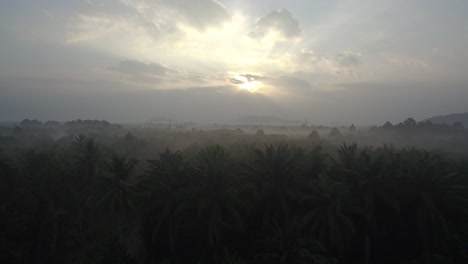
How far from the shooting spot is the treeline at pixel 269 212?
31609mm

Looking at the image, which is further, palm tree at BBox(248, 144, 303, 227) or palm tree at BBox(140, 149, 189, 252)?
palm tree at BBox(248, 144, 303, 227)

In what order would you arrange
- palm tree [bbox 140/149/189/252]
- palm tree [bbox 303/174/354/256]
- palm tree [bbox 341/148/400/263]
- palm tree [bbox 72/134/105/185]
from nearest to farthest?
palm tree [bbox 303/174/354/256] → palm tree [bbox 341/148/400/263] → palm tree [bbox 140/149/189/252] → palm tree [bbox 72/134/105/185]

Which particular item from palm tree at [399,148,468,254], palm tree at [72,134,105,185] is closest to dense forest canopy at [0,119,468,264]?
palm tree at [399,148,468,254]

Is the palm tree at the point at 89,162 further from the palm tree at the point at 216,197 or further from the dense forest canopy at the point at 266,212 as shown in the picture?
the palm tree at the point at 216,197

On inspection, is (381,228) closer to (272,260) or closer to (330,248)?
(330,248)

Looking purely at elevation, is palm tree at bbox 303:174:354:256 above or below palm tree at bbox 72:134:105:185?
below

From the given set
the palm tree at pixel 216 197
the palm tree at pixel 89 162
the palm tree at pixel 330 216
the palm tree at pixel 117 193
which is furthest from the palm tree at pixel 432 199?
the palm tree at pixel 89 162

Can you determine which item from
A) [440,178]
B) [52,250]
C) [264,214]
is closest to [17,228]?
[52,250]

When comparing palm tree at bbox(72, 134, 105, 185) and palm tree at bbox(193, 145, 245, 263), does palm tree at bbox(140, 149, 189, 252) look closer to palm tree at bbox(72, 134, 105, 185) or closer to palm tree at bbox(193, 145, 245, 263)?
palm tree at bbox(193, 145, 245, 263)

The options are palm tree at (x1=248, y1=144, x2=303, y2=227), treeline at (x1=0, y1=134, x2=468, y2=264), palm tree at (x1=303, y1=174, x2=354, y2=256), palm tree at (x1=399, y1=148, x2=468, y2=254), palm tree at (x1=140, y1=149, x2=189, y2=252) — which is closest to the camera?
palm tree at (x1=399, y1=148, x2=468, y2=254)

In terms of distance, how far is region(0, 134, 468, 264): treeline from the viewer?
1244 inches

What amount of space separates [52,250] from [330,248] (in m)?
29.3

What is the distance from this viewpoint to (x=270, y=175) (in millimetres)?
36406

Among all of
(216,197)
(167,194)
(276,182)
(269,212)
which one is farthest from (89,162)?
(276,182)
